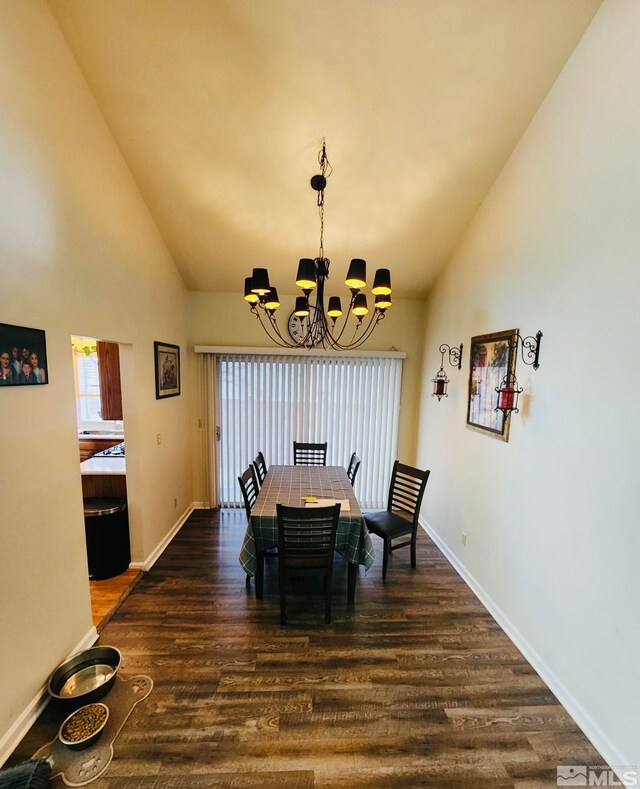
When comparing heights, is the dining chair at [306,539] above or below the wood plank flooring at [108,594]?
above

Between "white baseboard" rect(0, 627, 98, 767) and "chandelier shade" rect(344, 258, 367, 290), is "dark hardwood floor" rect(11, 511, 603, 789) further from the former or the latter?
"chandelier shade" rect(344, 258, 367, 290)

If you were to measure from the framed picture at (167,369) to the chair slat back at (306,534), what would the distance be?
2.03 m

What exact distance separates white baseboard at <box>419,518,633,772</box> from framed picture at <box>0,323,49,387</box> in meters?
3.53

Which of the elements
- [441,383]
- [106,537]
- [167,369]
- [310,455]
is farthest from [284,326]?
[106,537]

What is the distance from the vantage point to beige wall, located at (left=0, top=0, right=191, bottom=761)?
5.41 ft

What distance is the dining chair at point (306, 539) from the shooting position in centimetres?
234

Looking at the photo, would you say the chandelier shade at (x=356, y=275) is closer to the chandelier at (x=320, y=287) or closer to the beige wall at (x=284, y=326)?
the chandelier at (x=320, y=287)

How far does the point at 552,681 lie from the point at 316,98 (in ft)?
13.6

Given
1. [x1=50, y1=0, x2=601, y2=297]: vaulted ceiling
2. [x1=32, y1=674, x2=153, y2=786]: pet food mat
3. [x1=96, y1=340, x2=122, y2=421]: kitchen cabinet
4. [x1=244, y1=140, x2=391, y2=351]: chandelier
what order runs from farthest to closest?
[x1=96, y1=340, x2=122, y2=421]: kitchen cabinet, [x1=244, y1=140, x2=391, y2=351]: chandelier, [x1=50, y1=0, x2=601, y2=297]: vaulted ceiling, [x1=32, y1=674, x2=153, y2=786]: pet food mat

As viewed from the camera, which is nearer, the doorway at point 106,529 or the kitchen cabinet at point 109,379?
the doorway at point 106,529

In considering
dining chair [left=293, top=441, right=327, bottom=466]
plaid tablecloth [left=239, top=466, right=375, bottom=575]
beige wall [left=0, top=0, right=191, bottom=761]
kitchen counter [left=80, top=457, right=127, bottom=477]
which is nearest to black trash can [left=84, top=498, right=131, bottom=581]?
kitchen counter [left=80, top=457, right=127, bottom=477]

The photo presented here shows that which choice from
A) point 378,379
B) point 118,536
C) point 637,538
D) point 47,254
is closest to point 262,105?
point 47,254

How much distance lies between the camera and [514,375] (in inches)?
99.3

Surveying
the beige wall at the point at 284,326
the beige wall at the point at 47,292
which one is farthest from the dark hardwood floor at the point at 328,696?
the beige wall at the point at 284,326
